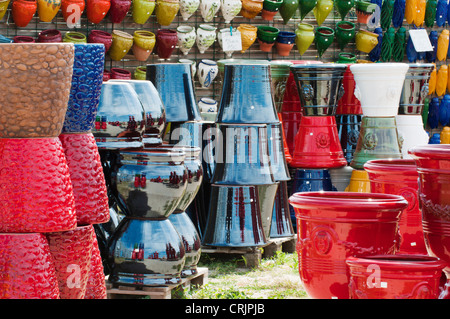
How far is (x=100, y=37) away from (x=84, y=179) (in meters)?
3.35

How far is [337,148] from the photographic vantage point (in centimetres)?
424

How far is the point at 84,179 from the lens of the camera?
2.19m

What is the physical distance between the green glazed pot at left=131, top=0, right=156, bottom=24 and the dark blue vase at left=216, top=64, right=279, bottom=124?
213 centimetres

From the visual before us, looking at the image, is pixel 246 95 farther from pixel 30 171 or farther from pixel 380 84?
pixel 30 171

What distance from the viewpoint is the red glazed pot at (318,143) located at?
4152 millimetres

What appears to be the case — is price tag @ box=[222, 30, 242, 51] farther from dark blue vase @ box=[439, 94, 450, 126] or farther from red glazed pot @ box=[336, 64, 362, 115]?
dark blue vase @ box=[439, 94, 450, 126]

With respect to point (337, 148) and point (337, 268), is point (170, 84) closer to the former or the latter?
point (337, 148)

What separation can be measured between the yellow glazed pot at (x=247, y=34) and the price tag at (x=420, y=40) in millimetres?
A: 1684

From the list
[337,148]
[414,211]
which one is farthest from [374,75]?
[414,211]

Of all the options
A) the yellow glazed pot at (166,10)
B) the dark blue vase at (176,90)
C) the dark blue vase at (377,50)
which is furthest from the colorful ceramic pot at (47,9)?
the dark blue vase at (377,50)

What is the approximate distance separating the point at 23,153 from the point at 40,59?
0.26 m

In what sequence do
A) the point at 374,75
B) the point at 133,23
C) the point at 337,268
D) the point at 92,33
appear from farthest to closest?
the point at 133,23 → the point at 92,33 → the point at 374,75 → the point at 337,268

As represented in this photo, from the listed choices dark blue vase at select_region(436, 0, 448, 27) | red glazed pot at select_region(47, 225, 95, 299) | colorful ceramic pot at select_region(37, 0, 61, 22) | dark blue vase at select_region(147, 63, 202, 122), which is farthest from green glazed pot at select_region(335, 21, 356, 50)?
red glazed pot at select_region(47, 225, 95, 299)

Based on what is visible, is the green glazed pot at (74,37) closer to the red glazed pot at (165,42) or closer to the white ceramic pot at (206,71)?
the red glazed pot at (165,42)
